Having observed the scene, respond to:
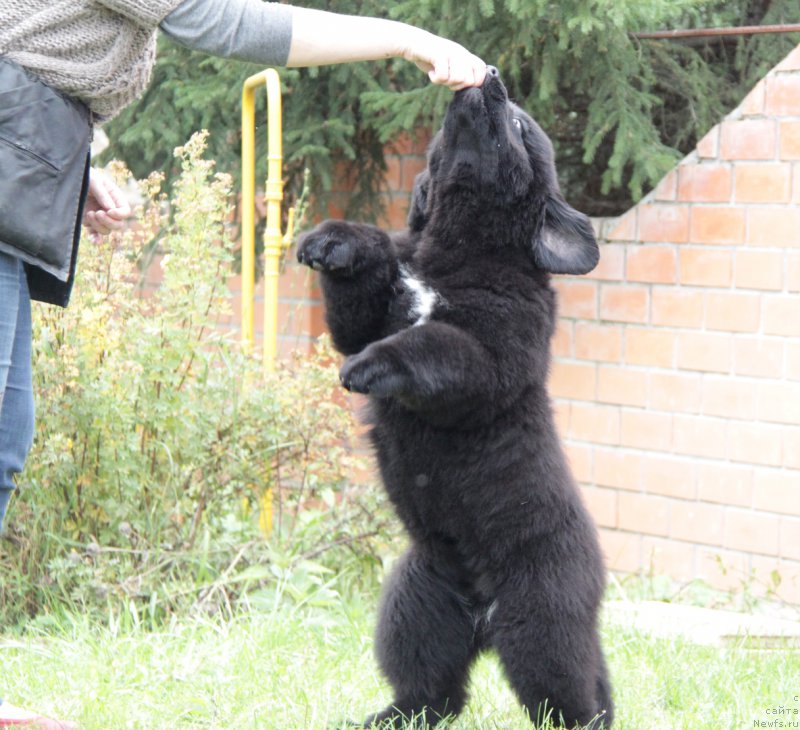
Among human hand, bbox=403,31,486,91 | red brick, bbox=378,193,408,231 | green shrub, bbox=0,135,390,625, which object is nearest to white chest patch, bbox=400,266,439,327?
human hand, bbox=403,31,486,91

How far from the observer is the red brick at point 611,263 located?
5.60m

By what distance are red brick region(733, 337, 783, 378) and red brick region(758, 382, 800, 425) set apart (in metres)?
0.06

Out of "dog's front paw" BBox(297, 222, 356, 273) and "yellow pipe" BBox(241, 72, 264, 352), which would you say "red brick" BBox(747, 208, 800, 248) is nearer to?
"yellow pipe" BBox(241, 72, 264, 352)

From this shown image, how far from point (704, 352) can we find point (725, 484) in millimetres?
621

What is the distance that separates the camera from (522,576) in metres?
3.07

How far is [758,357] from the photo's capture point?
517 centimetres

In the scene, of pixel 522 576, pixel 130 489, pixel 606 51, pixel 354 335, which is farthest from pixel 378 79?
pixel 522 576

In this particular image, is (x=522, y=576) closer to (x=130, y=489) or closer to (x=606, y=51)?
(x=130, y=489)

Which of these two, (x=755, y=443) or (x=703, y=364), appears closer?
(x=755, y=443)

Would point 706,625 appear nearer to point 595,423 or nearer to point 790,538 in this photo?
point 790,538

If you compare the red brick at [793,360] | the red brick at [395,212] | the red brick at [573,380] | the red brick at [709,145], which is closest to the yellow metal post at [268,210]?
the red brick at [395,212]

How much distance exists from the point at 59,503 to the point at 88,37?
2.16 meters

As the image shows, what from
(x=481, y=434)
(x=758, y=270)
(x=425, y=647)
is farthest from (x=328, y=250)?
(x=758, y=270)

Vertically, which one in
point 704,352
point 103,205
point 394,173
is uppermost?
point 394,173
